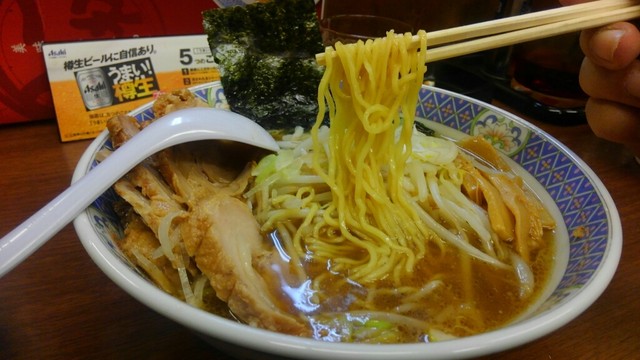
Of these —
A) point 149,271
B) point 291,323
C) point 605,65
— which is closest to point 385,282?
point 291,323

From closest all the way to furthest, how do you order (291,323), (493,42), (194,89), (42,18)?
(291,323) → (493,42) → (194,89) → (42,18)

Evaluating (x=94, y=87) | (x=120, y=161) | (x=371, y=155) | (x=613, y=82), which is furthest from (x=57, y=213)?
(x=613, y=82)

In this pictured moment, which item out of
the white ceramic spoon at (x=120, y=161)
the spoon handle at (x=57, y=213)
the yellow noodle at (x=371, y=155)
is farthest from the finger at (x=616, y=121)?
the spoon handle at (x=57, y=213)

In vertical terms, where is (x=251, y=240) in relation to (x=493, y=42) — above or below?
below

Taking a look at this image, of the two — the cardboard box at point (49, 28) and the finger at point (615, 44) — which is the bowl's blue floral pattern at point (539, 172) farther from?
the cardboard box at point (49, 28)

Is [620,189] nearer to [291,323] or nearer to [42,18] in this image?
[291,323]

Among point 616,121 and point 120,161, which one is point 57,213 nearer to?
point 120,161
